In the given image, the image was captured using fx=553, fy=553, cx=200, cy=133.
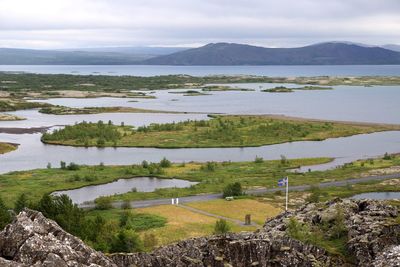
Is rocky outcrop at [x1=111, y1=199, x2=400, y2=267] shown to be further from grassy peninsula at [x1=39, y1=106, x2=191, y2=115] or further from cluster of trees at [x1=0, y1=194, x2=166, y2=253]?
grassy peninsula at [x1=39, y1=106, x2=191, y2=115]

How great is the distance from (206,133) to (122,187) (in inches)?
1838

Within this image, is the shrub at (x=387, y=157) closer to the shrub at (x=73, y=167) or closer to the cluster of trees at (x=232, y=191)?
the cluster of trees at (x=232, y=191)

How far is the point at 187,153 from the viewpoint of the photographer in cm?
10181

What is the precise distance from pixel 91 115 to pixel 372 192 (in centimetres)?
10583

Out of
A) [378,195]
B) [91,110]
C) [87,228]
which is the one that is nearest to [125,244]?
[87,228]

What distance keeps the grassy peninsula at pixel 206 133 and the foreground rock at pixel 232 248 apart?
260 ft

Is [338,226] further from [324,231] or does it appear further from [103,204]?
[103,204]

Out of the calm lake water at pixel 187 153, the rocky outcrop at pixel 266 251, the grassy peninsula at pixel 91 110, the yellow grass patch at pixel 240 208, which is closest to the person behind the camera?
the rocky outcrop at pixel 266 251

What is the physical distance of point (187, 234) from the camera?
48.2 meters

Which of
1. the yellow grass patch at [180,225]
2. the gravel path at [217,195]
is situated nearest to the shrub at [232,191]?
the gravel path at [217,195]

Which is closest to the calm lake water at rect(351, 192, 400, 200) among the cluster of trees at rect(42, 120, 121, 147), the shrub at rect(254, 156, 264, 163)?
the shrub at rect(254, 156, 264, 163)

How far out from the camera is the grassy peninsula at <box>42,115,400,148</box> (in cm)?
11119

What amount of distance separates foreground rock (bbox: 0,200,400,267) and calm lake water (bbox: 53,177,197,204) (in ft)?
135

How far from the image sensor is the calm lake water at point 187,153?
308 feet
